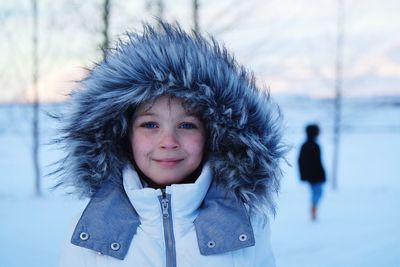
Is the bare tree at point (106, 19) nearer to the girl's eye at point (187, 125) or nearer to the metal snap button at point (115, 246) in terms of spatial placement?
the girl's eye at point (187, 125)

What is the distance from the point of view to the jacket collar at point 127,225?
1.55 m

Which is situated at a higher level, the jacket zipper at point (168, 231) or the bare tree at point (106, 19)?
the bare tree at point (106, 19)

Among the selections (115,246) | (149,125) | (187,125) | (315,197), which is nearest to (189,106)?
(187,125)

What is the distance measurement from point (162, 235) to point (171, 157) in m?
0.33

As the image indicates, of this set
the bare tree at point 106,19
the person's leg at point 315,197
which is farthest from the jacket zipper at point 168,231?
the bare tree at point 106,19

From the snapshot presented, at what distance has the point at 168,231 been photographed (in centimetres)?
160

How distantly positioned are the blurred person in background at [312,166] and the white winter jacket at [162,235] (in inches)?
218

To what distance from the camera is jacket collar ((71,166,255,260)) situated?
1.55m

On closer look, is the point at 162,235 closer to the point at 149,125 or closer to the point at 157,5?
the point at 149,125

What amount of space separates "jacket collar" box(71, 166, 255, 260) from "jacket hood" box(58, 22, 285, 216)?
0.35ft

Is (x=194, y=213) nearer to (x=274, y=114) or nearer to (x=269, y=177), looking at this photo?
(x=269, y=177)

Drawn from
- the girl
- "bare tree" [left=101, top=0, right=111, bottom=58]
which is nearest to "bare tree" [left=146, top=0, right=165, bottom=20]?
"bare tree" [left=101, top=0, right=111, bottom=58]

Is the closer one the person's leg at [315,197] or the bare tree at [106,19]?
the person's leg at [315,197]

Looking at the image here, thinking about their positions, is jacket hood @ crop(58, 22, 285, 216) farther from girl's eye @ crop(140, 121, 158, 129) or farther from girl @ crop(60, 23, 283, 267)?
girl's eye @ crop(140, 121, 158, 129)
